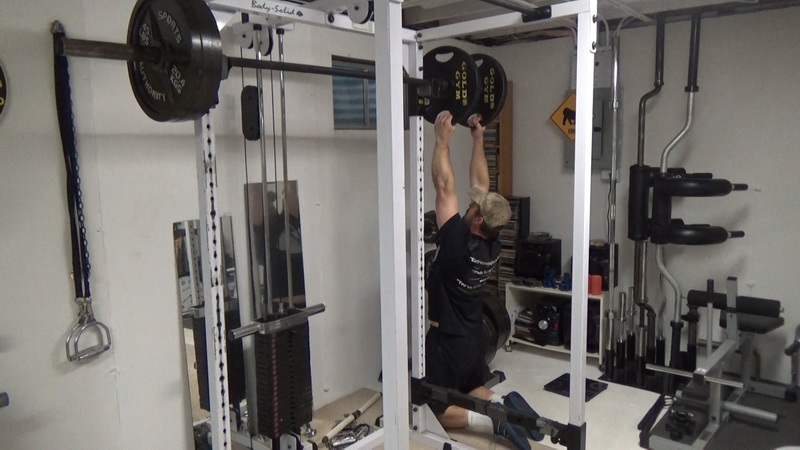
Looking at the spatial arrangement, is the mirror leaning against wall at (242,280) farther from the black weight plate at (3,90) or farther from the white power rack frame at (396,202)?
the black weight plate at (3,90)

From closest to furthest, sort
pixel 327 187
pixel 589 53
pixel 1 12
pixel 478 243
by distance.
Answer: pixel 1 12, pixel 589 53, pixel 478 243, pixel 327 187

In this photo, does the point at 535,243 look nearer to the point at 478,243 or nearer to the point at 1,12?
the point at 478,243

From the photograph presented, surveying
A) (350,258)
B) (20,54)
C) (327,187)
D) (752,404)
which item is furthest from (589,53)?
(752,404)

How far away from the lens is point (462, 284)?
9.24 feet

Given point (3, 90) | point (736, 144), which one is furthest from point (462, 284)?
point (736, 144)

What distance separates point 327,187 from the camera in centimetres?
310

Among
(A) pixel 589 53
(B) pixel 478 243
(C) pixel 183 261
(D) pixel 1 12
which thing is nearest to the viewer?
(D) pixel 1 12

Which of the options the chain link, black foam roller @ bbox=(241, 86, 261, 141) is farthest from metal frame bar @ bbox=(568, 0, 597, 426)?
the chain link

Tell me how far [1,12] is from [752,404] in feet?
13.3

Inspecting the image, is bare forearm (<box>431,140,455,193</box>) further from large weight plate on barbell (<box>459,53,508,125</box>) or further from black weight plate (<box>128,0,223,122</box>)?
black weight plate (<box>128,0,223,122</box>)

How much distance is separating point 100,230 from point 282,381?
0.95 metres

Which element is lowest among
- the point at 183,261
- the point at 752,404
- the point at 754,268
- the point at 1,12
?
the point at 752,404

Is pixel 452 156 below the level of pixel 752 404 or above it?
above

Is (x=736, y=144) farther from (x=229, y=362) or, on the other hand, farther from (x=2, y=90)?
(x=2, y=90)
